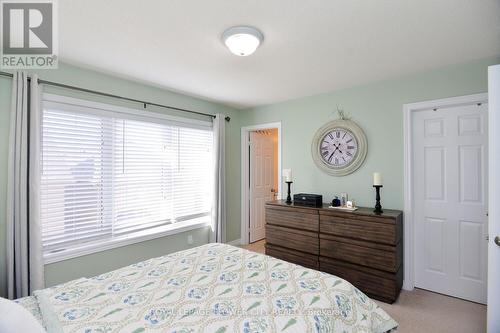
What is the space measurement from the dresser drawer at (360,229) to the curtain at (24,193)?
2892 millimetres

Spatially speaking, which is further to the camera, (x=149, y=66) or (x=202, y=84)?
(x=202, y=84)

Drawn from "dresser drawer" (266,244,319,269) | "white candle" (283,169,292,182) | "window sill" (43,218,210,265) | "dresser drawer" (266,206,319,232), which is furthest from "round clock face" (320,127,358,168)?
"window sill" (43,218,210,265)

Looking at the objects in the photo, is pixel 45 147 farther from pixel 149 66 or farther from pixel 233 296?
pixel 233 296

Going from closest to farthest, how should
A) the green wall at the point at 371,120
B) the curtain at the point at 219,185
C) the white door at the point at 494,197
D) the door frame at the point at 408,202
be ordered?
the white door at the point at 494,197, the green wall at the point at 371,120, the door frame at the point at 408,202, the curtain at the point at 219,185

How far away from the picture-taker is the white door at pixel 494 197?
1.64 m

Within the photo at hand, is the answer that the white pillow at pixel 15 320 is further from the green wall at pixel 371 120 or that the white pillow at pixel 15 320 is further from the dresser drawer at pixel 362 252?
the green wall at pixel 371 120

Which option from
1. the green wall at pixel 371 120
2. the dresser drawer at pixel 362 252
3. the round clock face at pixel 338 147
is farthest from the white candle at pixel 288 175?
the dresser drawer at pixel 362 252

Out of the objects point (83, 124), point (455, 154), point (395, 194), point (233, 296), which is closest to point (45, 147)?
point (83, 124)

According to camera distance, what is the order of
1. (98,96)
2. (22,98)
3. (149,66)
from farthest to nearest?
(98,96) → (149,66) → (22,98)

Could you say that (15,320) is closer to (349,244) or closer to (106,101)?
(106,101)

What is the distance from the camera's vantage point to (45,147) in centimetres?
246

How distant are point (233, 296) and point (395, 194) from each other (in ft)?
7.80

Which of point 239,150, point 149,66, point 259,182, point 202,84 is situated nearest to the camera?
point 149,66

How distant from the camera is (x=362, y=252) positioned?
272cm
